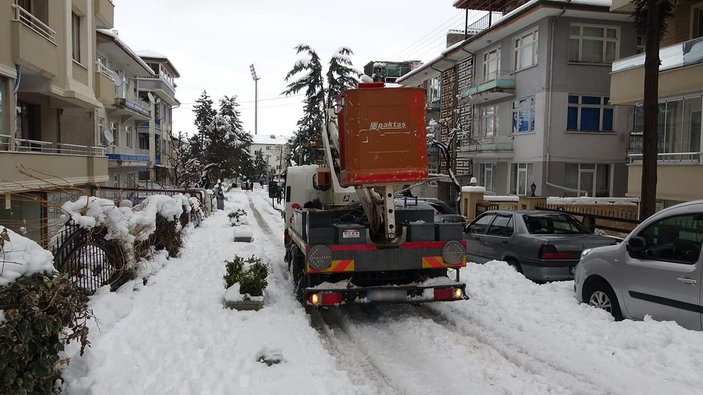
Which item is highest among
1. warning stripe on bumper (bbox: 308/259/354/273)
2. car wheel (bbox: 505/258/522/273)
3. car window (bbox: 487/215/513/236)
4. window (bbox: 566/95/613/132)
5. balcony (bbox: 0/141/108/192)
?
window (bbox: 566/95/613/132)

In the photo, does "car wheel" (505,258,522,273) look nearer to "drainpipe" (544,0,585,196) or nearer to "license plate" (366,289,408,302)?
"license plate" (366,289,408,302)

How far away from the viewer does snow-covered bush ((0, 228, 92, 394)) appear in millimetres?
3592

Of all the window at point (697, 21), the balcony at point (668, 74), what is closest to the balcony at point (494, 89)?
the balcony at point (668, 74)

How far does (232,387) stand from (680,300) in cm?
491

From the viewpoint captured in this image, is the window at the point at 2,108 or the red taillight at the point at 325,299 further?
the window at the point at 2,108

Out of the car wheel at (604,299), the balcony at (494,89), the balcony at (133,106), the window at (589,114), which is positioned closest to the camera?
the car wheel at (604,299)

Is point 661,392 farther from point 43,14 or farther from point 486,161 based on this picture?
point 486,161

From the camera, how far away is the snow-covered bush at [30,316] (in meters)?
3.59

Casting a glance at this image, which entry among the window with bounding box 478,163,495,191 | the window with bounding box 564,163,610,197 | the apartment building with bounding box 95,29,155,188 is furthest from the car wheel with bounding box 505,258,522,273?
the window with bounding box 478,163,495,191

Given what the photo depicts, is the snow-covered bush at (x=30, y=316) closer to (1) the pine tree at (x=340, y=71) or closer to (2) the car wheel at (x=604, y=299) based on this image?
(2) the car wheel at (x=604, y=299)

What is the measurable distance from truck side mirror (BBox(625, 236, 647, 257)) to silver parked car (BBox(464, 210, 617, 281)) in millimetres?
2640

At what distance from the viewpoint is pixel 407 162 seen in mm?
7172

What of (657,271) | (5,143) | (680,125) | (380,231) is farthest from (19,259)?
(680,125)

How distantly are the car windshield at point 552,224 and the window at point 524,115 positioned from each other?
584 inches
